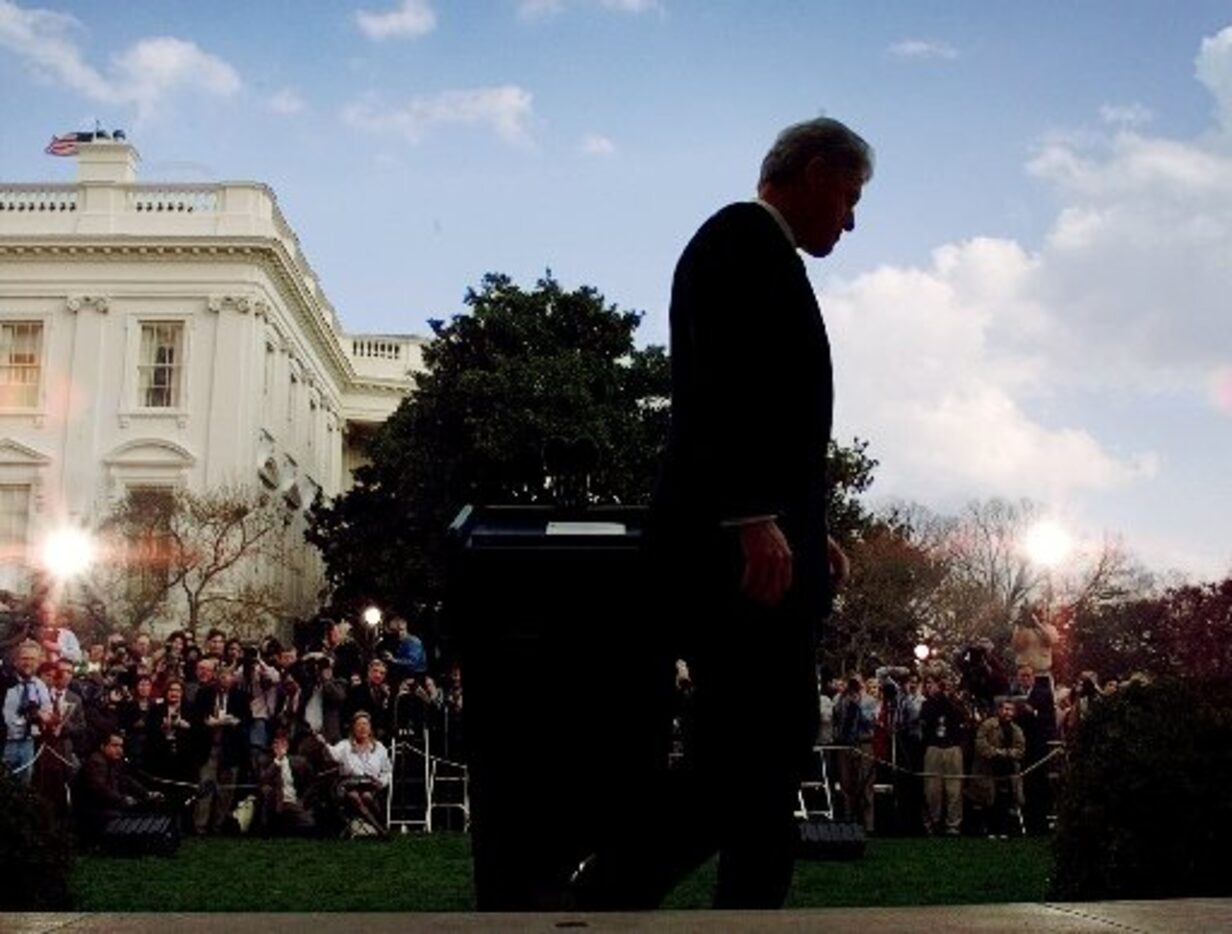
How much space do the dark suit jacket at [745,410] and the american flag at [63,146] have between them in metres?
41.9

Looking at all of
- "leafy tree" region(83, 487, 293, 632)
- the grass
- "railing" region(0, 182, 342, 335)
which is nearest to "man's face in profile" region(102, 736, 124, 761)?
the grass

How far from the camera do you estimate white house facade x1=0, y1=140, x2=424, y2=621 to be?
38844 mm

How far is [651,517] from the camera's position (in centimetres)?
359

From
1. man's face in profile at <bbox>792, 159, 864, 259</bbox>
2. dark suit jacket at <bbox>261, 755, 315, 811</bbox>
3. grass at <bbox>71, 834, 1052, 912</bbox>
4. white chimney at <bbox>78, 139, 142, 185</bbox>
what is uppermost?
white chimney at <bbox>78, 139, 142, 185</bbox>

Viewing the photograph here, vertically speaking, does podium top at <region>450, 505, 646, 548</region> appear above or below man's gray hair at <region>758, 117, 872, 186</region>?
below

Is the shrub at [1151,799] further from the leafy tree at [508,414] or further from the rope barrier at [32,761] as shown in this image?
the leafy tree at [508,414]

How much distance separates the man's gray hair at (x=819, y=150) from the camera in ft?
12.0

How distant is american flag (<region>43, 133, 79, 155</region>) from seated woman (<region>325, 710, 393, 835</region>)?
31.6 meters

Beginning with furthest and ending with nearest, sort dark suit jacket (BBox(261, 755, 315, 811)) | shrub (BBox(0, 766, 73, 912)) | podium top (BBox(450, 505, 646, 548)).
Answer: dark suit jacket (BBox(261, 755, 315, 811))
shrub (BBox(0, 766, 73, 912))
podium top (BBox(450, 505, 646, 548))

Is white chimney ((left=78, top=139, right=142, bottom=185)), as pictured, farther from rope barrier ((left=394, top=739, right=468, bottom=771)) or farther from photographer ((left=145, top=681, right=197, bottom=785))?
rope barrier ((left=394, top=739, right=468, bottom=771))

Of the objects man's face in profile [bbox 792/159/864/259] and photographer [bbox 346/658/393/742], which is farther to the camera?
photographer [bbox 346/658/393/742]

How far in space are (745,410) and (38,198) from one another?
41.6 m

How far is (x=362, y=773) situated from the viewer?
583 inches

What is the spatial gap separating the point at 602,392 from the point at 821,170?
102 feet
